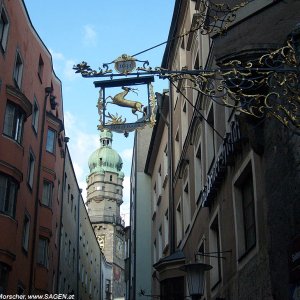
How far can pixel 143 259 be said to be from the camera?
38219 mm

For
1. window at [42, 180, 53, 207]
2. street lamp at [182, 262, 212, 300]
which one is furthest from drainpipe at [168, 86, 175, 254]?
street lamp at [182, 262, 212, 300]

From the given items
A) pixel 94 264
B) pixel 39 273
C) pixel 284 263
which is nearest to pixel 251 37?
pixel 284 263

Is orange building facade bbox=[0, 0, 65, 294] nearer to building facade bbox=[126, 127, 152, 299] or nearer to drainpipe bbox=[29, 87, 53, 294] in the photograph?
drainpipe bbox=[29, 87, 53, 294]

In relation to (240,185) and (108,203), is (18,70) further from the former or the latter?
(108,203)

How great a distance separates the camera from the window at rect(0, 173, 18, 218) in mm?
22078

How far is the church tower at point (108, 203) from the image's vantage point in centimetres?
10138

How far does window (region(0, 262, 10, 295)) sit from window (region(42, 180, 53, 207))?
9.02 metres

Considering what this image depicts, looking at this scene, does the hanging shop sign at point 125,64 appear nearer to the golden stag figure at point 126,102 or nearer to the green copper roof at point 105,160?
the golden stag figure at point 126,102

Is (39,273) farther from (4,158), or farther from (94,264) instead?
(94,264)

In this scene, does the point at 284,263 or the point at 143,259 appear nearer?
the point at 284,263

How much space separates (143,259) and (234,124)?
86.0 ft

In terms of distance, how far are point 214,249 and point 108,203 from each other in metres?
96.3

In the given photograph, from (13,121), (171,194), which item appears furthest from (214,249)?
(13,121)

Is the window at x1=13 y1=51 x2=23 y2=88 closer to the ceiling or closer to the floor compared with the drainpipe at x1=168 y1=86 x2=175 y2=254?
closer to the ceiling
